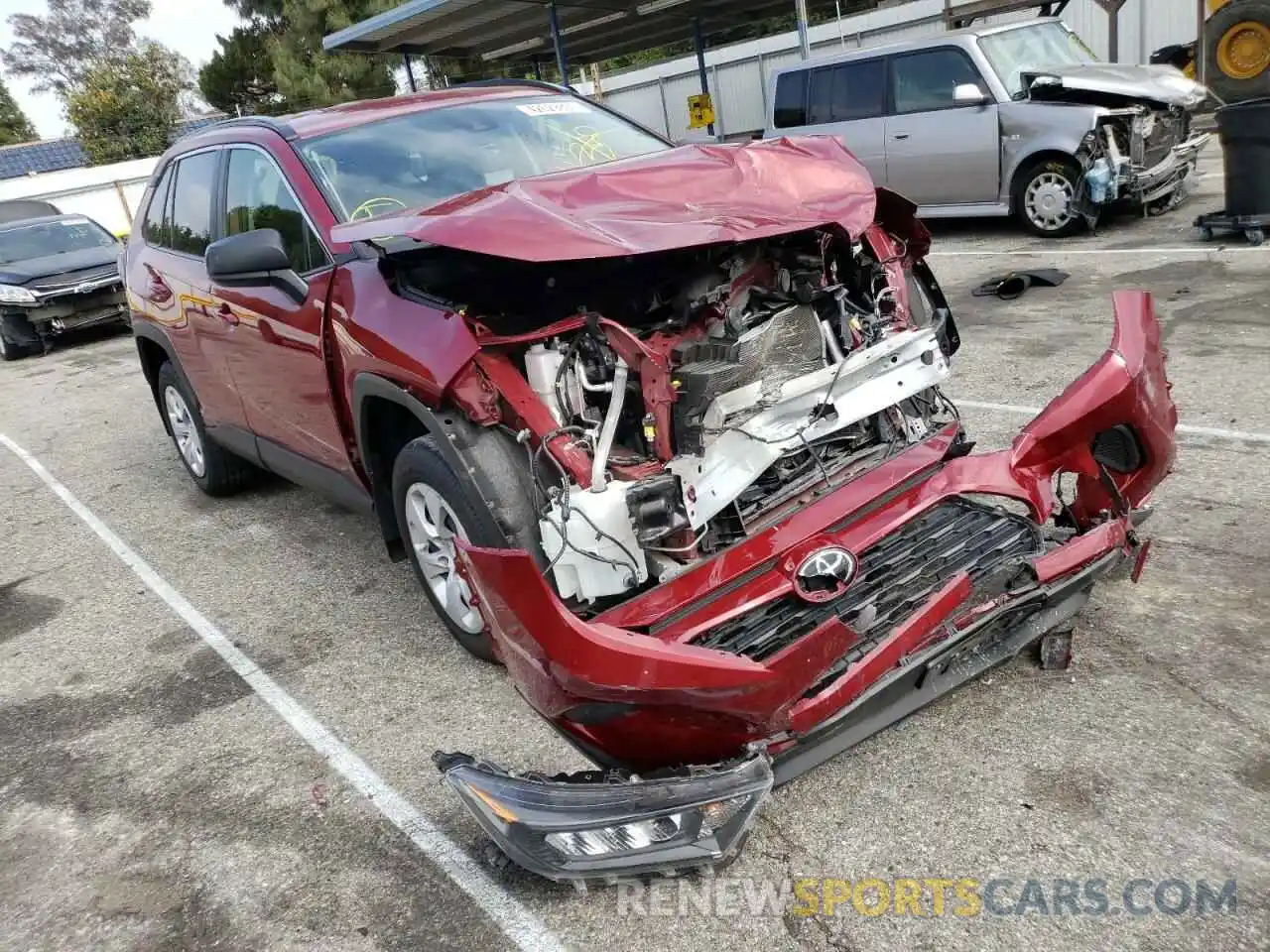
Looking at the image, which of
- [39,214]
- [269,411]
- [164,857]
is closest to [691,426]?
[164,857]

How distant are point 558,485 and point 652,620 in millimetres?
486

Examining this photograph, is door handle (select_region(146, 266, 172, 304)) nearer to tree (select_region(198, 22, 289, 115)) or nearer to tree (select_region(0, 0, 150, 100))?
tree (select_region(198, 22, 289, 115))

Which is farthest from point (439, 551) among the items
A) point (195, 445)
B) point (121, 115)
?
point (121, 115)

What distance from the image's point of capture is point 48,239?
44.1 feet

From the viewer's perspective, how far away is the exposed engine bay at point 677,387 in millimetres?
2879

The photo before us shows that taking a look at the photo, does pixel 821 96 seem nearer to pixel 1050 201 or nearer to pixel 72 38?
pixel 1050 201

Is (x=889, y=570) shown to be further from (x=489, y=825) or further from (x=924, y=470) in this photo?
(x=489, y=825)

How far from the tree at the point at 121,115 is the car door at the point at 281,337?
1480 inches

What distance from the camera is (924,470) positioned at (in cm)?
338

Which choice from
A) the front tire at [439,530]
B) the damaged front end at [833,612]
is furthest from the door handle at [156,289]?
the damaged front end at [833,612]

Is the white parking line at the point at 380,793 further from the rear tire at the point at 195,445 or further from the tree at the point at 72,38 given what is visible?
the tree at the point at 72,38

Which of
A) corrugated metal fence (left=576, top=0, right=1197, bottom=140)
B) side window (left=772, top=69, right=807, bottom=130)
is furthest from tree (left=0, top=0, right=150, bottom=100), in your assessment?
side window (left=772, top=69, right=807, bottom=130)

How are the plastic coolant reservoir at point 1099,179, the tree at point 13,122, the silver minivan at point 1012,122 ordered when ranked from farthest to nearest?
the tree at point 13,122, the silver minivan at point 1012,122, the plastic coolant reservoir at point 1099,179

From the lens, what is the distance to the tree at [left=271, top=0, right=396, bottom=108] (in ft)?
95.8
